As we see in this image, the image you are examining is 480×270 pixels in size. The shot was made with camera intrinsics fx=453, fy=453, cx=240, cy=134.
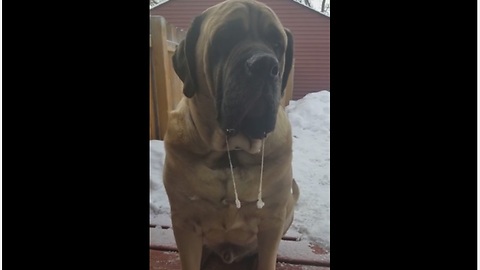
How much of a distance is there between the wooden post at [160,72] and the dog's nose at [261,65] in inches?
10.2

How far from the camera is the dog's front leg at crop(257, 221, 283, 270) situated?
1213 millimetres

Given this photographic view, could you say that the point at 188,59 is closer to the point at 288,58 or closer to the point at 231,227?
the point at 288,58

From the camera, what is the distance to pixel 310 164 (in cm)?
121

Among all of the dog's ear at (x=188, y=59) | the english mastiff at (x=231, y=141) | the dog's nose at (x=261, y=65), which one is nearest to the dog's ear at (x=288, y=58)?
the english mastiff at (x=231, y=141)

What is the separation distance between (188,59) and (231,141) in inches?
8.8

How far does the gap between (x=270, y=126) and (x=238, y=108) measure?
0.32 ft

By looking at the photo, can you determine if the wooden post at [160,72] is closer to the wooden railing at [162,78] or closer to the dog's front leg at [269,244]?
the wooden railing at [162,78]

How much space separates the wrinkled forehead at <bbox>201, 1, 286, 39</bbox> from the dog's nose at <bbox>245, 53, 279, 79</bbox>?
0.08 m

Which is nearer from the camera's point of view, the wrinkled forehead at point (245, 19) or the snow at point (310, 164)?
the wrinkled forehead at point (245, 19)

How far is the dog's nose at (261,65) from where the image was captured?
100cm
